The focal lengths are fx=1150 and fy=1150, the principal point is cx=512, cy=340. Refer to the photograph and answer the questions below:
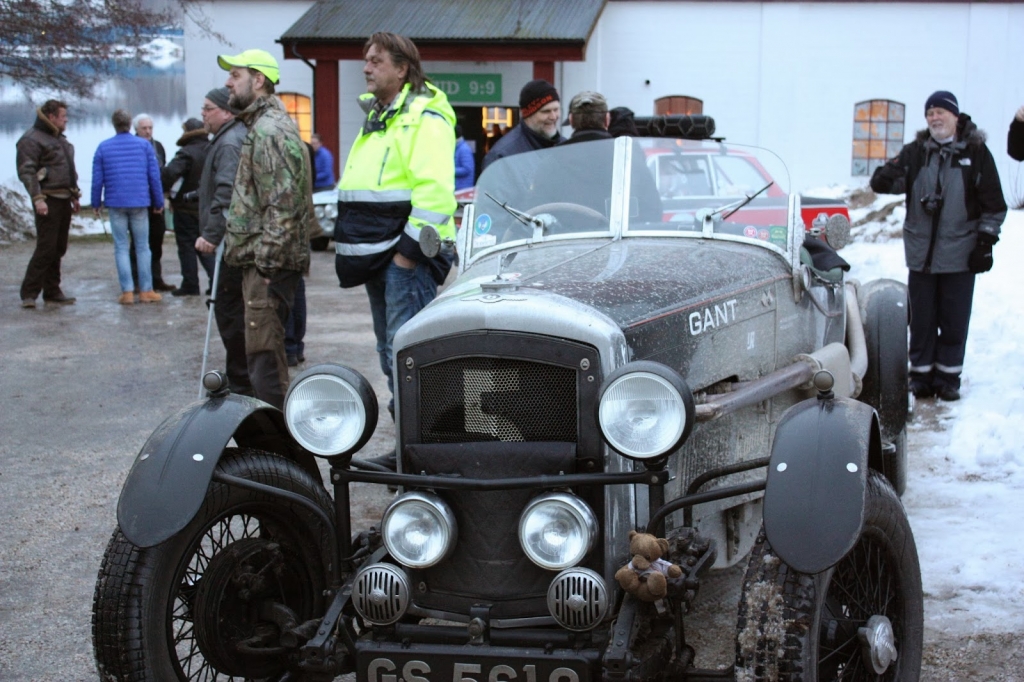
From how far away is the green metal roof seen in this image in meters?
20.8

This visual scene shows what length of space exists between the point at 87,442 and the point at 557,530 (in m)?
4.40

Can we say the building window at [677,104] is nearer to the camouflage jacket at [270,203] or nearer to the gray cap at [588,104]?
the gray cap at [588,104]

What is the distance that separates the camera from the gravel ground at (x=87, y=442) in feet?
13.3

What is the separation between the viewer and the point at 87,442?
6.75 metres

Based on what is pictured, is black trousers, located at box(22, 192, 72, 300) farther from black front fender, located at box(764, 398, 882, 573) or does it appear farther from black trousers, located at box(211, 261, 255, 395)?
black front fender, located at box(764, 398, 882, 573)

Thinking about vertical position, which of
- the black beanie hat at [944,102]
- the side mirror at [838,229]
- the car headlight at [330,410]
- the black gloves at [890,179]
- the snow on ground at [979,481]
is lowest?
the snow on ground at [979,481]

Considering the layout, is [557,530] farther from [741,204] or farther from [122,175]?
[122,175]

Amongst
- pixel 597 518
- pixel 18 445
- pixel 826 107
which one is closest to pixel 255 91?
pixel 18 445

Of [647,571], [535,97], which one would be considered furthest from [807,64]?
[647,571]

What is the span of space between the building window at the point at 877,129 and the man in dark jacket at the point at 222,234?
17.8 m

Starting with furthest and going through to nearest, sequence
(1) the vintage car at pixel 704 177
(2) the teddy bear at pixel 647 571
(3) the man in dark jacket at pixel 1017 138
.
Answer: (3) the man in dark jacket at pixel 1017 138 < (1) the vintage car at pixel 704 177 < (2) the teddy bear at pixel 647 571

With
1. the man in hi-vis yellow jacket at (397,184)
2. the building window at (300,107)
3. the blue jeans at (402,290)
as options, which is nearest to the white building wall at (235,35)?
the building window at (300,107)

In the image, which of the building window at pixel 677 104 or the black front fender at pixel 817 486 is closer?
the black front fender at pixel 817 486

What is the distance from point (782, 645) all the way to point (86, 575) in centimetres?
303
